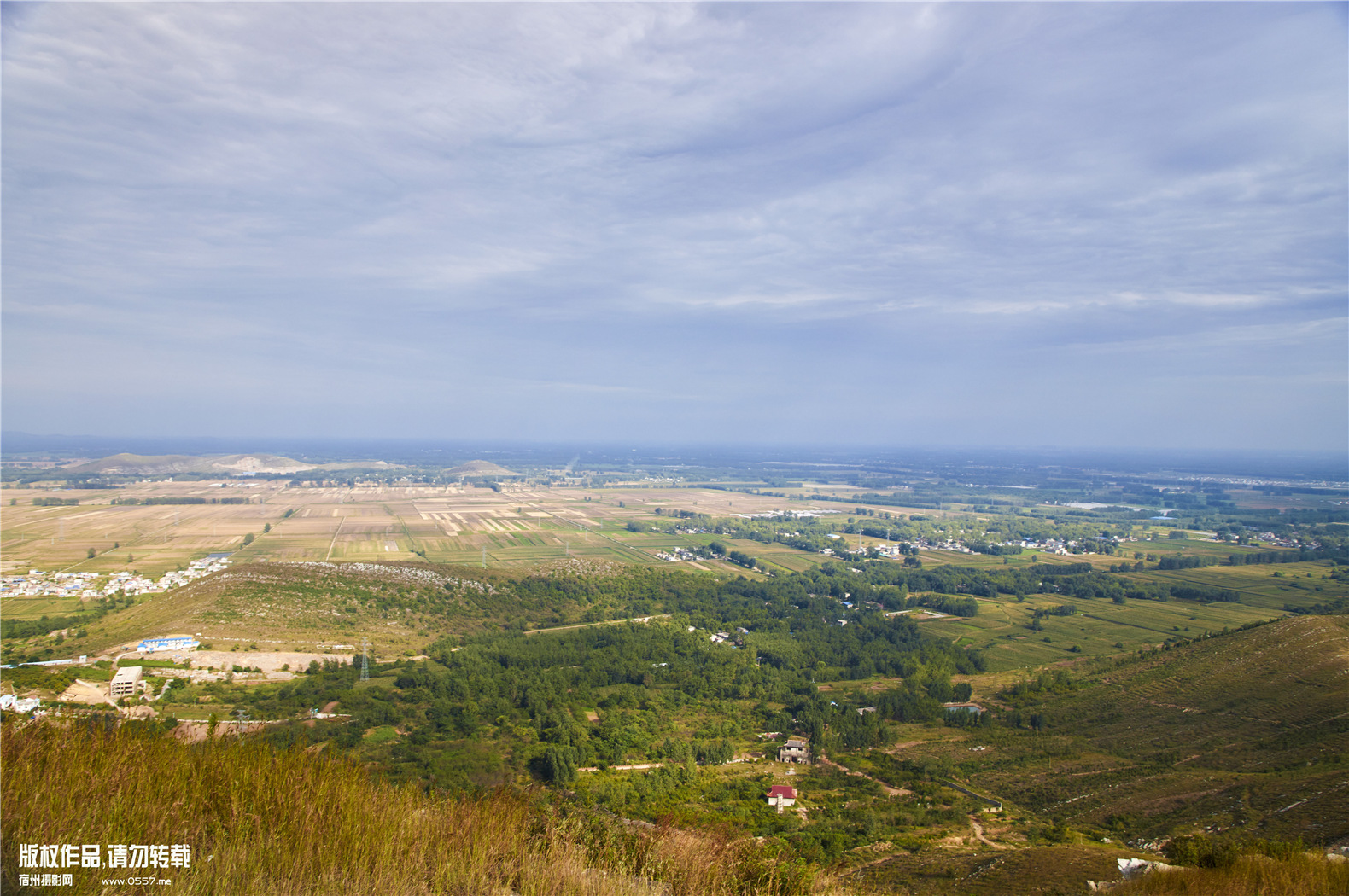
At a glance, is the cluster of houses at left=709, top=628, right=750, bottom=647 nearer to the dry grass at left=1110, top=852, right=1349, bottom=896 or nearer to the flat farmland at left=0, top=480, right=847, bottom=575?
the flat farmland at left=0, top=480, right=847, bottom=575

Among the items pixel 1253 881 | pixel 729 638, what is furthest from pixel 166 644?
pixel 1253 881

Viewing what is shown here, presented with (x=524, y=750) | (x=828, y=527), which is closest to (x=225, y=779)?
(x=524, y=750)

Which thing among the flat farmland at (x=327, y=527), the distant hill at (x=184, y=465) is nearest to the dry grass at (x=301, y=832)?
the flat farmland at (x=327, y=527)

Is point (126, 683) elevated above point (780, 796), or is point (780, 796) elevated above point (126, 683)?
point (126, 683)

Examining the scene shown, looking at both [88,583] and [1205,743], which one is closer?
[1205,743]

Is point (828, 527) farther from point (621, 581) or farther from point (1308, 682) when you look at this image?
point (1308, 682)

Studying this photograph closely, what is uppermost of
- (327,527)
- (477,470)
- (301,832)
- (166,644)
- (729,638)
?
(301,832)

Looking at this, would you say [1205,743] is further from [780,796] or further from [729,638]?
[729,638]
